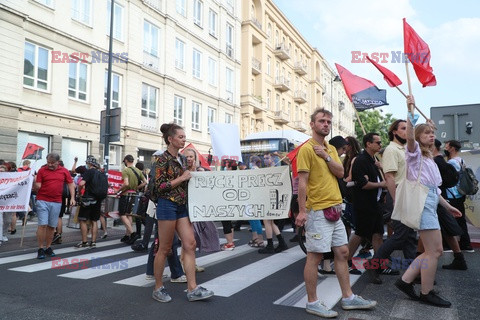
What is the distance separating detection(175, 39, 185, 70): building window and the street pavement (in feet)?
66.6

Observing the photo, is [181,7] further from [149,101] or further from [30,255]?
[30,255]

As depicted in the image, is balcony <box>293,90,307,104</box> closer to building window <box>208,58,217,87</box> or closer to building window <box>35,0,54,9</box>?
building window <box>208,58,217,87</box>

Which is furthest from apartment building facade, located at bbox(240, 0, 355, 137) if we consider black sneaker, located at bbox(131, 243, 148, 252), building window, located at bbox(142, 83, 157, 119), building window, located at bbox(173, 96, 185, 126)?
black sneaker, located at bbox(131, 243, 148, 252)

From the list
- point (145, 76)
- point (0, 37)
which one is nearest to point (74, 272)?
point (0, 37)

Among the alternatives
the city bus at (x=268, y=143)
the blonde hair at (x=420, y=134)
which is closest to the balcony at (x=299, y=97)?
the city bus at (x=268, y=143)

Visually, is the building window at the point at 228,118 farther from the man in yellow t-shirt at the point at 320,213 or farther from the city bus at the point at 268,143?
the man in yellow t-shirt at the point at 320,213

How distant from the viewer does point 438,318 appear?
3.80m

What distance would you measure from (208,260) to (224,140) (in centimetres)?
240

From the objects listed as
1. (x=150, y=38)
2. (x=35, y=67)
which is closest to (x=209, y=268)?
(x=35, y=67)

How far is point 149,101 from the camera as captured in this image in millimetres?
23438

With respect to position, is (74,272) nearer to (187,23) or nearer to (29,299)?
(29,299)

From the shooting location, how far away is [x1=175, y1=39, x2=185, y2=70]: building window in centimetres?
2581

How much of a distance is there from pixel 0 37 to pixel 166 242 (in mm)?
14366

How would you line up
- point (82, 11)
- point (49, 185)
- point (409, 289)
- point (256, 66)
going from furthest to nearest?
1. point (256, 66)
2. point (82, 11)
3. point (49, 185)
4. point (409, 289)
